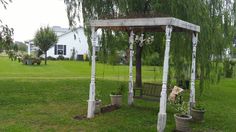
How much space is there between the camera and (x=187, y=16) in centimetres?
995

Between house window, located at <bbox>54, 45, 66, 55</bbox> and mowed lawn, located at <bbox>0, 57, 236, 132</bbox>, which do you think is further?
house window, located at <bbox>54, 45, 66, 55</bbox>

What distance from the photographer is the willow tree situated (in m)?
9.97

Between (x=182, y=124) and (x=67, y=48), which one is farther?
(x=67, y=48)

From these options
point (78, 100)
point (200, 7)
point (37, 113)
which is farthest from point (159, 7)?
point (37, 113)

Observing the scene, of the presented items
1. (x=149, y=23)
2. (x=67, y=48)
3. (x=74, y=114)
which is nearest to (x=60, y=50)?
(x=67, y=48)

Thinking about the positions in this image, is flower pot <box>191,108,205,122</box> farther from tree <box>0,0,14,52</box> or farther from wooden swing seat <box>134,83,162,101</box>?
tree <box>0,0,14,52</box>

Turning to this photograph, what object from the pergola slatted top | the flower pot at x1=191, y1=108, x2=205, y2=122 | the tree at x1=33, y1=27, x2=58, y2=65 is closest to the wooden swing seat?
the flower pot at x1=191, y1=108, x2=205, y2=122

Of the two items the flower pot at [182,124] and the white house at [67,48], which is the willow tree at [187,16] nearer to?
the flower pot at [182,124]

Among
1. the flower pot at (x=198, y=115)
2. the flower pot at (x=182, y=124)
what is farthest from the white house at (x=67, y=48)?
the flower pot at (x=182, y=124)

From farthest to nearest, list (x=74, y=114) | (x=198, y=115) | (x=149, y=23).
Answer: (x=74, y=114)
(x=198, y=115)
(x=149, y=23)

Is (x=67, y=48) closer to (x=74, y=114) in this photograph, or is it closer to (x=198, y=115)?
(x=74, y=114)

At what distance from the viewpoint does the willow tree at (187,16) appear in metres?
9.97

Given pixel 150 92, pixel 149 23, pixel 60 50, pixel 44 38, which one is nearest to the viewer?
pixel 149 23

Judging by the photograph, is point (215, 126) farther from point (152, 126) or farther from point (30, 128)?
point (30, 128)
